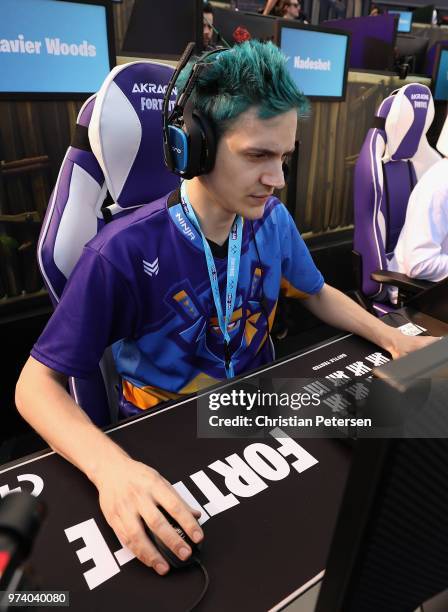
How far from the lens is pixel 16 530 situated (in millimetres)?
222

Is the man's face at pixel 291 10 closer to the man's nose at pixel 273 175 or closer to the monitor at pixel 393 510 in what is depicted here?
the man's nose at pixel 273 175

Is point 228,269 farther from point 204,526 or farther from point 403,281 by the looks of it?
point 403,281

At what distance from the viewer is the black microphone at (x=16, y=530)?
0.70ft

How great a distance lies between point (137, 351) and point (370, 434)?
656 mm

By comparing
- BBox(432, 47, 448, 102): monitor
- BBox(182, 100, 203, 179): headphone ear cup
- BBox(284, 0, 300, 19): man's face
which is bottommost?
BBox(182, 100, 203, 179): headphone ear cup

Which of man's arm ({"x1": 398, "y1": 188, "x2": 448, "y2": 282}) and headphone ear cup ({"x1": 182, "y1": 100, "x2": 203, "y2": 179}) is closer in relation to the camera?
headphone ear cup ({"x1": 182, "y1": 100, "x2": 203, "y2": 179})

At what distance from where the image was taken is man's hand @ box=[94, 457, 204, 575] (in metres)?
0.47

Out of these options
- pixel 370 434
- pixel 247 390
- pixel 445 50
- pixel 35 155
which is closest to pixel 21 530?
pixel 370 434

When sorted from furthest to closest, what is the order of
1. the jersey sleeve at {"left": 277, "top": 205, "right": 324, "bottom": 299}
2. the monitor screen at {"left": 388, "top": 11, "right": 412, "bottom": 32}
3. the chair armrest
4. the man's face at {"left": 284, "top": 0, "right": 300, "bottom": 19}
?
the monitor screen at {"left": 388, "top": 11, "right": 412, "bottom": 32} → the man's face at {"left": 284, "top": 0, "right": 300, "bottom": 19} → the chair armrest → the jersey sleeve at {"left": 277, "top": 205, "right": 324, "bottom": 299}

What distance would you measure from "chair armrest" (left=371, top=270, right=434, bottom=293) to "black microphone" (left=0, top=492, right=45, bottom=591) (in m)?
1.37

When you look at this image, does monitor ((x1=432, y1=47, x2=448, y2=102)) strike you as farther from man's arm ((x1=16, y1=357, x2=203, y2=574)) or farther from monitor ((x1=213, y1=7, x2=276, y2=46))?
man's arm ((x1=16, y1=357, x2=203, y2=574))

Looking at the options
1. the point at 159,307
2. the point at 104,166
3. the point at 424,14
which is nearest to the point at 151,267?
the point at 159,307

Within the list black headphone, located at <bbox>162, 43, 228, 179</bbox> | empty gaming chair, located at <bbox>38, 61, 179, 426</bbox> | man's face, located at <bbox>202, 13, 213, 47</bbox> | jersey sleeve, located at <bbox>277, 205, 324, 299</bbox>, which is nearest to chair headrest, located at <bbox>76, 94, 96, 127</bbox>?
empty gaming chair, located at <bbox>38, 61, 179, 426</bbox>

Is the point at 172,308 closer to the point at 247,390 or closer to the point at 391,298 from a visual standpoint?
the point at 247,390
